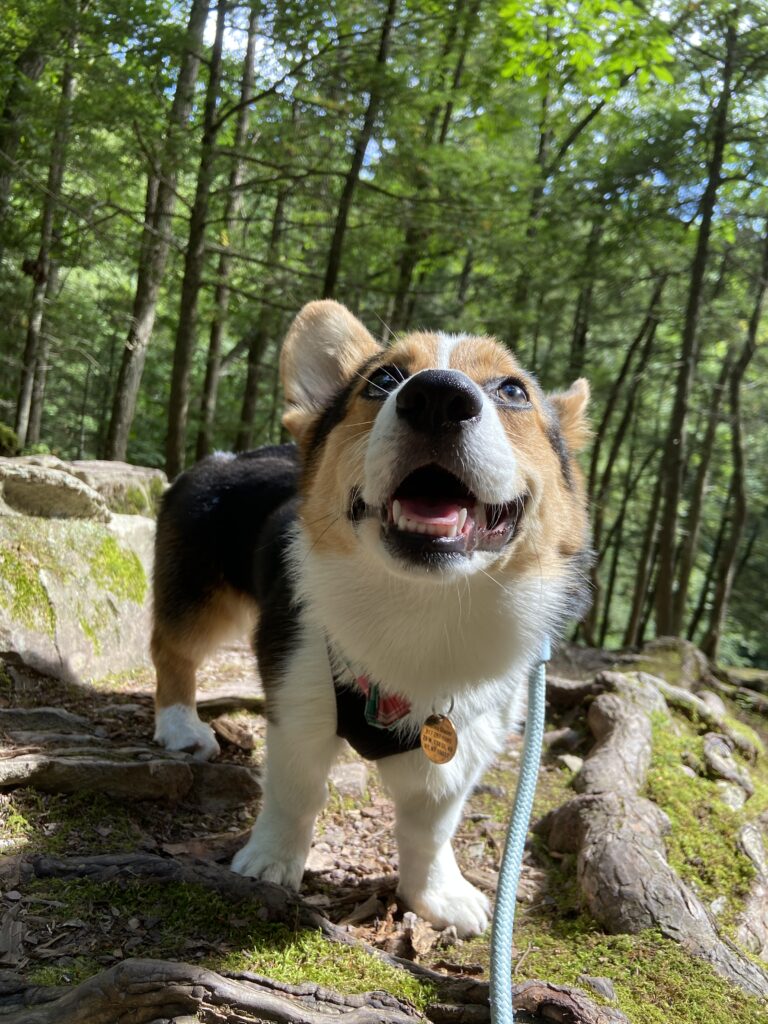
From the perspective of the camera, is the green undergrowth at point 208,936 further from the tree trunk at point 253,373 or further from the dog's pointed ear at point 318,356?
the tree trunk at point 253,373

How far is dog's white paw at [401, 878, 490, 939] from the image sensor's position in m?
2.66

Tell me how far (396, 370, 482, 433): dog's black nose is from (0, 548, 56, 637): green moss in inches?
106

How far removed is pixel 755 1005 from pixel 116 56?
330 inches

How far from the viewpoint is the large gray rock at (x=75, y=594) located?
152 inches

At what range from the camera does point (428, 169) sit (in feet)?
28.1

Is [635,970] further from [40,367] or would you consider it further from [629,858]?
[40,367]

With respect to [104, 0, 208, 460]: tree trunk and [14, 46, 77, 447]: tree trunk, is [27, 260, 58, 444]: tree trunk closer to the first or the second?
[14, 46, 77, 447]: tree trunk

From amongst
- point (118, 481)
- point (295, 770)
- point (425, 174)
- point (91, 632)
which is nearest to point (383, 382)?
point (295, 770)

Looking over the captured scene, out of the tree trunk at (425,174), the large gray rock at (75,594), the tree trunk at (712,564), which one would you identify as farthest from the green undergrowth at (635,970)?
the tree trunk at (712,564)

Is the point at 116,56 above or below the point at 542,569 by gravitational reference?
above

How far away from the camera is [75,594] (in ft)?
14.0

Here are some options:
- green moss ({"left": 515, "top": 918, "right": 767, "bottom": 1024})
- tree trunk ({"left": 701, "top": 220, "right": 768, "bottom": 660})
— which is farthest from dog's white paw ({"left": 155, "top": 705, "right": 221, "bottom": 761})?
tree trunk ({"left": 701, "top": 220, "right": 768, "bottom": 660})

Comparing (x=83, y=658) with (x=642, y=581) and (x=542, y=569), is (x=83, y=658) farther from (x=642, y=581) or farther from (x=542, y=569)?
(x=642, y=581)

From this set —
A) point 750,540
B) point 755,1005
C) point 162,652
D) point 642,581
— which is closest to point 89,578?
point 162,652
